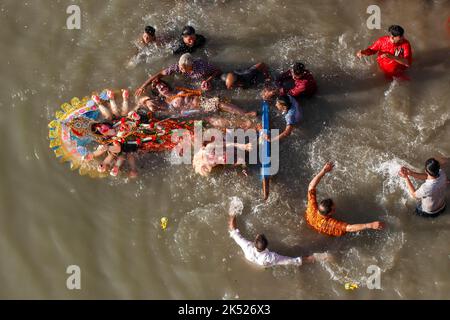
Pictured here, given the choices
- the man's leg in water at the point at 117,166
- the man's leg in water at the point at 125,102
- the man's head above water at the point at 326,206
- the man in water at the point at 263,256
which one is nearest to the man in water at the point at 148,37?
the man's leg in water at the point at 125,102

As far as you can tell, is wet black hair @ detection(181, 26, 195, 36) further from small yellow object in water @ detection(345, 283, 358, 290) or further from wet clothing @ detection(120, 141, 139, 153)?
small yellow object in water @ detection(345, 283, 358, 290)

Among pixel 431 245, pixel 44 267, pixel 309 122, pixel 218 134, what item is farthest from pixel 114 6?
pixel 431 245

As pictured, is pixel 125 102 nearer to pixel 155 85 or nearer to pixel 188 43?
pixel 155 85

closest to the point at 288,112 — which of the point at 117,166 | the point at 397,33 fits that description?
the point at 397,33

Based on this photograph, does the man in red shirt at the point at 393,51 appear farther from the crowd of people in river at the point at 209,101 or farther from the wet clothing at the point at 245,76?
the wet clothing at the point at 245,76
